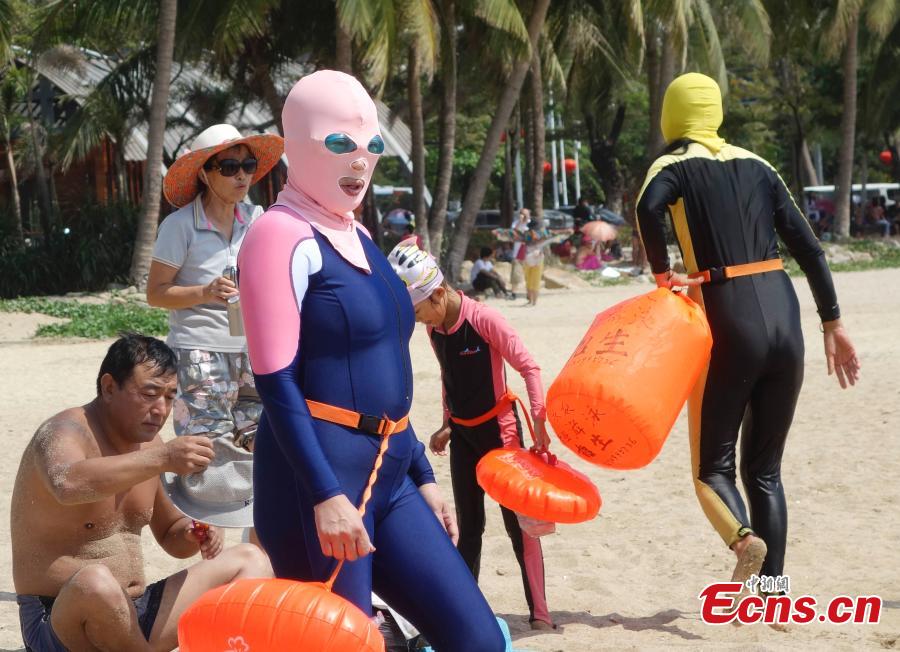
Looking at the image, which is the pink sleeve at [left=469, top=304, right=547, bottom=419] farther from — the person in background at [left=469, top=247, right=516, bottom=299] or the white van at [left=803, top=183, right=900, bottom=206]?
the white van at [left=803, top=183, right=900, bottom=206]

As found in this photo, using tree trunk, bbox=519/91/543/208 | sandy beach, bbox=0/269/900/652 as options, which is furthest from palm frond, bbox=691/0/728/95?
sandy beach, bbox=0/269/900/652

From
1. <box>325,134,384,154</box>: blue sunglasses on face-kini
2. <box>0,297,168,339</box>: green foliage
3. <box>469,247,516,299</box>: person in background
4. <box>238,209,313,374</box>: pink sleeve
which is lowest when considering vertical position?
<box>469,247,516,299</box>: person in background

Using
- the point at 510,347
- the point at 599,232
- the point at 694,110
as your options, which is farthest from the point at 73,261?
the point at 694,110

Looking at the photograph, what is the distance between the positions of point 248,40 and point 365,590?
67.0 feet

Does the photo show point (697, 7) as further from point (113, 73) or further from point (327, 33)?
point (113, 73)

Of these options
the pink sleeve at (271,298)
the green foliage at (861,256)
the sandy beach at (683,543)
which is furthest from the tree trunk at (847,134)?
the pink sleeve at (271,298)

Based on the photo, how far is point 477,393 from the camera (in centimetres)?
485

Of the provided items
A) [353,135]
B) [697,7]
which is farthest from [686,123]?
[697,7]

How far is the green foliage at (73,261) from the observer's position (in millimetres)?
20734

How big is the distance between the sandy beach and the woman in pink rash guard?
1.23 ft

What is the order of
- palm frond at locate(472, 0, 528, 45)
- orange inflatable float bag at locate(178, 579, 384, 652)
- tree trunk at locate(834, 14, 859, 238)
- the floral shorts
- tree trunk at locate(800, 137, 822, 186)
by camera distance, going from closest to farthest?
orange inflatable float bag at locate(178, 579, 384, 652)
the floral shorts
palm frond at locate(472, 0, 528, 45)
tree trunk at locate(834, 14, 859, 238)
tree trunk at locate(800, 137, 822, 186)

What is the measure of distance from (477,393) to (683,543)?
1870 mm

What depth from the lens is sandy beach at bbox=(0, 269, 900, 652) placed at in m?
4.73

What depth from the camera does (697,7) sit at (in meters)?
26.0
